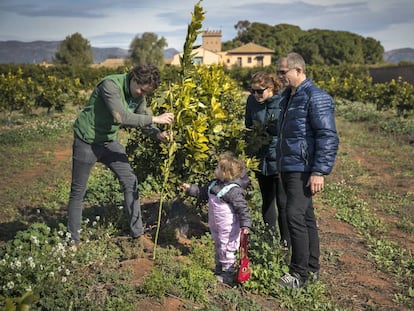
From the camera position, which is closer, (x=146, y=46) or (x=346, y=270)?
(x=346, y=270)

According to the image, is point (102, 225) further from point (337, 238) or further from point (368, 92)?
point (368, 92)

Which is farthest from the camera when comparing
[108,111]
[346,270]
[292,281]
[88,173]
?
[346,270]

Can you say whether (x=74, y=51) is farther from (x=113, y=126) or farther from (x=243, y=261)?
(x=243, y=261)

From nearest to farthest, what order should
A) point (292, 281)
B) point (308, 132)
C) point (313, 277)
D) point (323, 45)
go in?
point (308, 132) → point (292, 281) → point (313, 277) → point (323, 45)

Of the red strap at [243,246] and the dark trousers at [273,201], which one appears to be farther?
the dark trousers at [273,201]

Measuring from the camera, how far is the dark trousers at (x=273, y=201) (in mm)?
3982

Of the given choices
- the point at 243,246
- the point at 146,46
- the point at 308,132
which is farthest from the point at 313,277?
the point at 146,46

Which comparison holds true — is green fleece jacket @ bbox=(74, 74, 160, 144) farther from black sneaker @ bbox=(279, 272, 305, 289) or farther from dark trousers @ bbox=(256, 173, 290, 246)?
black sneaker @ bbox=(279, 272, 305, 289)

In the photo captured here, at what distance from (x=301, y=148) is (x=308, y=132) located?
137 millimetres

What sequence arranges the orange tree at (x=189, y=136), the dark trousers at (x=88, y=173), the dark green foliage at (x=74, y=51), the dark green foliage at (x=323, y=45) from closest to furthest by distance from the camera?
the orange tree at (x=189, y=136) → the dark trousers at (x=88, y=173) → the dark green foliage at (x=74, y=51) → the dark green foliage at (x=323, y=45)

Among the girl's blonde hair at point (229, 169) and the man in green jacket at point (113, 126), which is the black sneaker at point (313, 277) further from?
the man in green jacket at point (113, 126)

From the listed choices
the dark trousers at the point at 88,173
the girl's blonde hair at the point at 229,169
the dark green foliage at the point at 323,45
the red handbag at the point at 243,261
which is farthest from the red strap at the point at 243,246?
the dark green foliage at the point at 323,45

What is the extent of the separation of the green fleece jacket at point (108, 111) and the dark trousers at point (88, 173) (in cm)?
9

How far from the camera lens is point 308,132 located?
3357mm
